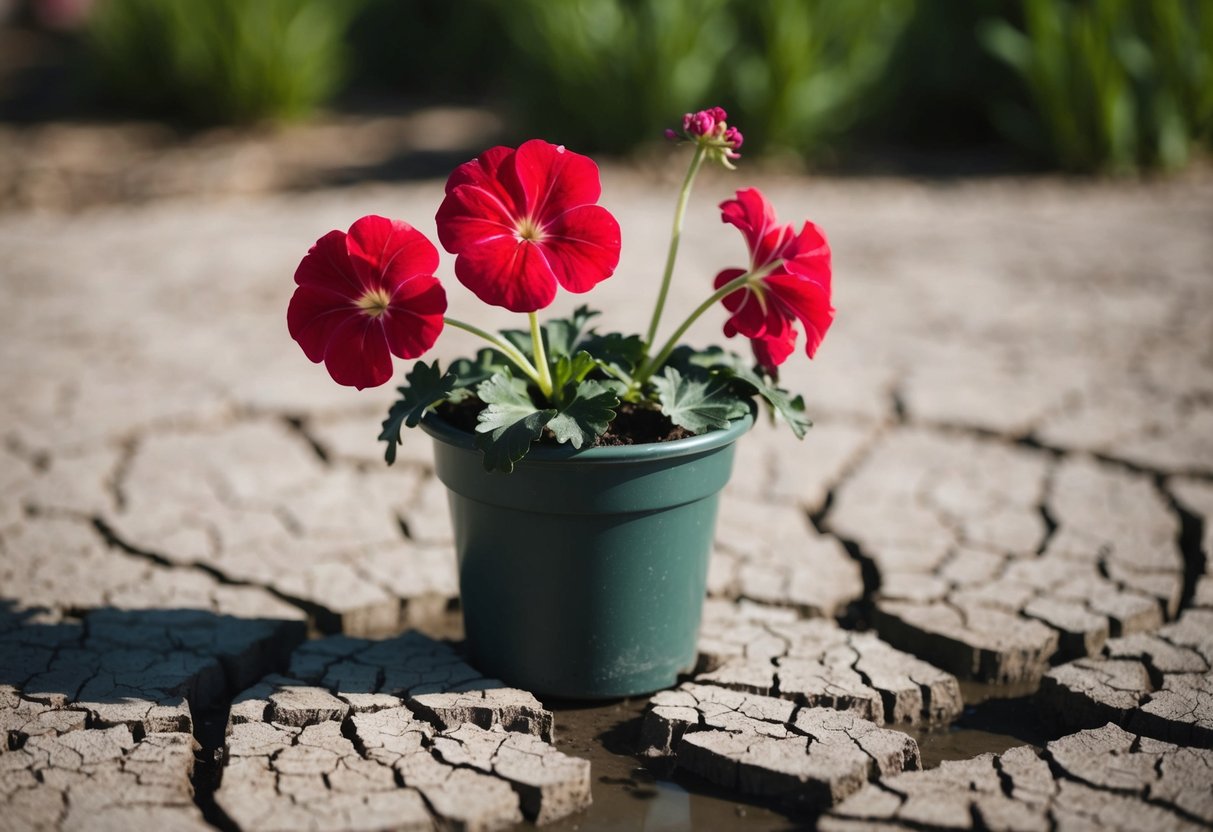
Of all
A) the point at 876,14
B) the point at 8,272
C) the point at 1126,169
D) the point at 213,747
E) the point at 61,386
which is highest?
the point at 876,14

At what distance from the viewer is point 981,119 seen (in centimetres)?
707

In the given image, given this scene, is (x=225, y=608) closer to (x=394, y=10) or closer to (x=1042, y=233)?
(x=1042, y=233)

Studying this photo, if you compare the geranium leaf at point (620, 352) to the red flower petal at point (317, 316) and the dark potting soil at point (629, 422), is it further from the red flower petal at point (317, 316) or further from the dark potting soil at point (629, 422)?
the red flower petal at point (317, 316)

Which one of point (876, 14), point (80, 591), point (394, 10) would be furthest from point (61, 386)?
point (394, 10)

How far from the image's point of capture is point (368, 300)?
6.31 ft

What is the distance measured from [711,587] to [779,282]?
0.90 meters

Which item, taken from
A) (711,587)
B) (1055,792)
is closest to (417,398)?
(711,587)

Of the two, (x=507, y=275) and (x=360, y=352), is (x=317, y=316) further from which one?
(x=507, y=275)

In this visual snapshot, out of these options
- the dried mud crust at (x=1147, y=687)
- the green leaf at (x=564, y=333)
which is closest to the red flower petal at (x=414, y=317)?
the green leaf at (x=564, y=333)

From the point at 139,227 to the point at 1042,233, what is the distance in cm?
394

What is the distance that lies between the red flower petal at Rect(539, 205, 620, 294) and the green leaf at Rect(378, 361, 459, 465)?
26cm

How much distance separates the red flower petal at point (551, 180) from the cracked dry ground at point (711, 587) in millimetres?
846

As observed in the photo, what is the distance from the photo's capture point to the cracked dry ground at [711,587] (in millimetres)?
1954

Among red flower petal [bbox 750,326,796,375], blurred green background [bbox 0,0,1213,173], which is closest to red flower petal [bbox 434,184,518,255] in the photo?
red flower petal [bbox 750,326,796,375]
